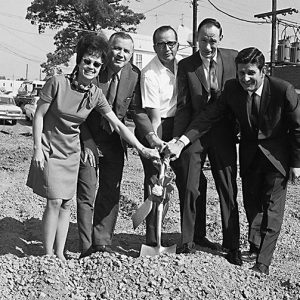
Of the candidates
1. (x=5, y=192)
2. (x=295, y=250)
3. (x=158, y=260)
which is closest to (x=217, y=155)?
(x=158, y=260)

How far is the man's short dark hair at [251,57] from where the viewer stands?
4254 mm

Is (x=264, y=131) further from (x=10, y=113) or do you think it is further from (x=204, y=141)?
(x=10, y=113)

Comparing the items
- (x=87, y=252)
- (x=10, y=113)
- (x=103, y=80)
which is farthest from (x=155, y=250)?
(x=10, y=113)

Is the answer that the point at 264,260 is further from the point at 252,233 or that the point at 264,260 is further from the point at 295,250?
the point at 295,250

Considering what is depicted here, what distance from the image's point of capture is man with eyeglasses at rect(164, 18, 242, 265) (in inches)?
184

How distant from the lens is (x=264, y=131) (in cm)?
450

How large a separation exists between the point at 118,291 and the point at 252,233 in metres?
1.53

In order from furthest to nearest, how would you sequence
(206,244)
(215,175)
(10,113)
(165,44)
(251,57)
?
(10,113)
(206,244)
(215,175)
(165,44)
(251,57)

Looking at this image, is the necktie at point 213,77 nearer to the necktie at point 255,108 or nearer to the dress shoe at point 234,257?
the necktie at point 255,108

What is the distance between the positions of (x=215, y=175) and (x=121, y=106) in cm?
96

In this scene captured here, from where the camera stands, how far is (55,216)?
4504 mm

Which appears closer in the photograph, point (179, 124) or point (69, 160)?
point (69, 160)

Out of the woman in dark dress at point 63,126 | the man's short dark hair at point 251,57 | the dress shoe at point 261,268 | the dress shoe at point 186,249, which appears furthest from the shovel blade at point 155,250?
the man's short dark hair at point 251,57

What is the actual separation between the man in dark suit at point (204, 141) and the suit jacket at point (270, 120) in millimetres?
131
